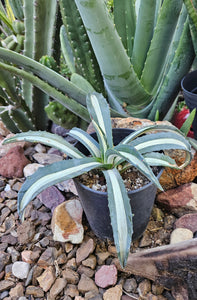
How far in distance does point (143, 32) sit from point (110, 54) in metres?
0.29

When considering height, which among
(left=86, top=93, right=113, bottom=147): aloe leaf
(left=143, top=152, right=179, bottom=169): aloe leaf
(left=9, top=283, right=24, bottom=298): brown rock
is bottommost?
(left=9, top=283, right=24, bottom=298): brown rock

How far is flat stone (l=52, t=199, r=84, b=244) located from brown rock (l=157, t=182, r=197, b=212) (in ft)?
1.04

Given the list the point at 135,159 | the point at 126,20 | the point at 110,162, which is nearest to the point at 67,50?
the point at 126,20

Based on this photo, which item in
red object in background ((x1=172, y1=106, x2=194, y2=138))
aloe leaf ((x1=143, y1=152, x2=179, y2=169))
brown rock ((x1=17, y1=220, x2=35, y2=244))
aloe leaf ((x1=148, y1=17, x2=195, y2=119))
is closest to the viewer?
aloe leaf ((x1=143, y1=152, x2=179, y2=169))

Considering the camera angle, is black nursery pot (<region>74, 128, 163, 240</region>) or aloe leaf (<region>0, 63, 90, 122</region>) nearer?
black nursery pot (<region>74, 128, 163, 240</region>)

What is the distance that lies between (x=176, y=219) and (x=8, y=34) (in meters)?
2.04

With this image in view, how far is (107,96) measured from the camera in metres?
1.44

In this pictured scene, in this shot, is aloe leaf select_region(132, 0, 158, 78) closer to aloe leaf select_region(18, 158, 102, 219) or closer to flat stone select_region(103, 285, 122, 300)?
aloe leaf select_region(18, 158, 102, 219)

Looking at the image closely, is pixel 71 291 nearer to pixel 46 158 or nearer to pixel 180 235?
pixel 180 235

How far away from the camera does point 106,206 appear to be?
817 millimetres

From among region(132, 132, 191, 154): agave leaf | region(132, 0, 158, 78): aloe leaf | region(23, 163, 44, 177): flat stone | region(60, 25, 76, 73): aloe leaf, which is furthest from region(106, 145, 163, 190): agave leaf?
region(60, 25, 76, 73): aloe leaf

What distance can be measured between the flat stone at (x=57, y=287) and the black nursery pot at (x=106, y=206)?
189mm

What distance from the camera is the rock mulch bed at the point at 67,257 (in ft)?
2.81

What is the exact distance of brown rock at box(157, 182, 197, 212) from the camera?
102 centimetres
